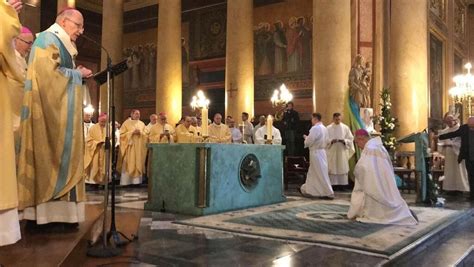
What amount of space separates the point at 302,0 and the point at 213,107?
6294 millimetres

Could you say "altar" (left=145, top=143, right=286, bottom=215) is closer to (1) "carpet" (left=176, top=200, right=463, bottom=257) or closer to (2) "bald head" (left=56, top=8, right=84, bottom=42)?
(1) "carpet" (left=176, top=200, right=463, bottom=257)

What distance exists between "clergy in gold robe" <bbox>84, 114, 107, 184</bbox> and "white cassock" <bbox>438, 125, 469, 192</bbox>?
8.25 m

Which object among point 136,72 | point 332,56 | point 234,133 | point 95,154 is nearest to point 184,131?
point 234,133

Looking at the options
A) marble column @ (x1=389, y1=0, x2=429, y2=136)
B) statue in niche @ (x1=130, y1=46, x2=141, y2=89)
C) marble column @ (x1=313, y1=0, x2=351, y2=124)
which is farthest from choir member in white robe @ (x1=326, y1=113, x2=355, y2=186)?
statue in niche @ (x1=130, y1=46, x2=141, y2=89)

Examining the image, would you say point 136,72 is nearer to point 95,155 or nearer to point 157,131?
point 157,131

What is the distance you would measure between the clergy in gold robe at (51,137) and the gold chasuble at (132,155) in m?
8.29

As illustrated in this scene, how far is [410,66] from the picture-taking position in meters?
12.6

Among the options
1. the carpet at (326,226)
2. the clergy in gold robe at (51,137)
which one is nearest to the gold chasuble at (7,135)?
the clergy in gold robe at (51,137)

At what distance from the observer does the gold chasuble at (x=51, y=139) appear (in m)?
3.71

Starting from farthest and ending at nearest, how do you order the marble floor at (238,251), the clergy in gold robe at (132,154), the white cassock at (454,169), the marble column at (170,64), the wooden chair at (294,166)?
the marble column at (170,64) < the clergy in gold robe at (132,154) < the wooden chair at (294,166) < the white cassock at (454,169) < the marble floor at (238,251)

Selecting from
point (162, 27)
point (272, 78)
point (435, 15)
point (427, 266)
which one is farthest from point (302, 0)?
point (427, 266)

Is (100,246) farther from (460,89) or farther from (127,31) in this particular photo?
(127,31)

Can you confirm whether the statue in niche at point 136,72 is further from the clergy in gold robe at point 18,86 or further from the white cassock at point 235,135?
the clergy in gold robe at point 18,86

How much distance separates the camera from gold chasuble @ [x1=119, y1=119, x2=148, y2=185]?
480 inches
